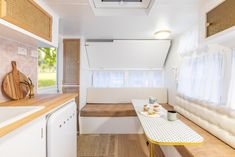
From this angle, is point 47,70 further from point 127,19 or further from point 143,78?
point 143,78

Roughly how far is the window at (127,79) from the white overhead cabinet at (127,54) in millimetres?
161

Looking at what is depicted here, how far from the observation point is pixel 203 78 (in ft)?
7.53

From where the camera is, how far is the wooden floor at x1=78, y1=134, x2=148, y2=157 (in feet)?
8.02

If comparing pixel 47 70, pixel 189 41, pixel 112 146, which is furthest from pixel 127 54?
pixel 112 146

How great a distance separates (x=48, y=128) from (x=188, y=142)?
105cm

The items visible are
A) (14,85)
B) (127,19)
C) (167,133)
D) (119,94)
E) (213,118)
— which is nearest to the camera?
(167,133)

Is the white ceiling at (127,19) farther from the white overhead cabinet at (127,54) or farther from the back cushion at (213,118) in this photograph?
the back cushion at (213,118)

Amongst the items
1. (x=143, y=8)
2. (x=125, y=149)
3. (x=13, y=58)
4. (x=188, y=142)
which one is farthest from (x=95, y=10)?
(x=125, y=149)

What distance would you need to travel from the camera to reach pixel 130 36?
331 centimetres

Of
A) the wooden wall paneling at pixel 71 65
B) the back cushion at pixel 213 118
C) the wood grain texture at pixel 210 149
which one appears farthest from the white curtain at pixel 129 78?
the wood grain texture at pixel 210 149

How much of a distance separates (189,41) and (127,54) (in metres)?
1.49

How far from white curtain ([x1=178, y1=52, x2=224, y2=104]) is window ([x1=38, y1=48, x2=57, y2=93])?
95.7 inches

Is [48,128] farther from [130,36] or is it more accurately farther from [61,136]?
[130,36]

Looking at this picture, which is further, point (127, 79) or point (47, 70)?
point (127, 79)
